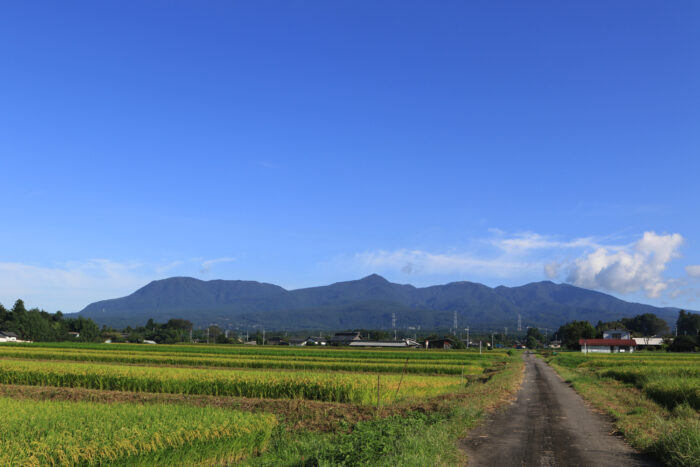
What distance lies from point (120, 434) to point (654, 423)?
1789cm

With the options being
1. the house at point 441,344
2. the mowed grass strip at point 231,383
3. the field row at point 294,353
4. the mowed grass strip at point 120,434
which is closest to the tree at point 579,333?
the house at point 441,344

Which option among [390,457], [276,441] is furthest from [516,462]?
[276,441]

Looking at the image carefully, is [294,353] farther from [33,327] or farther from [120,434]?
Result: [33,327]

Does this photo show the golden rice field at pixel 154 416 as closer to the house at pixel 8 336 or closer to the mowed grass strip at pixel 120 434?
the mowed grass strip at pixel 120 434

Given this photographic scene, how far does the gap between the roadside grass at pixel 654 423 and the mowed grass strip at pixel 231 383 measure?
9.31 meters

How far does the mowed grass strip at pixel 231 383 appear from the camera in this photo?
2778cm

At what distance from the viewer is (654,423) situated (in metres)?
19.2

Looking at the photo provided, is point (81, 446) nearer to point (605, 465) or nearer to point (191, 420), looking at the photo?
point (191, 420)

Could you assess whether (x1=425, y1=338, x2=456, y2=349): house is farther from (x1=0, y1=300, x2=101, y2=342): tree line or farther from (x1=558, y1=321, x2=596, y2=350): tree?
(x1=0, y1=300, x2=101, y2=342): tree line

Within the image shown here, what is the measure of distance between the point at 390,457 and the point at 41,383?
103 feet

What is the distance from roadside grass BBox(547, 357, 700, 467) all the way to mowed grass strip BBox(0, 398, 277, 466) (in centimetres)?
1151

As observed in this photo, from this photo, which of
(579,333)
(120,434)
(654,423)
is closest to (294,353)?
(654,423)

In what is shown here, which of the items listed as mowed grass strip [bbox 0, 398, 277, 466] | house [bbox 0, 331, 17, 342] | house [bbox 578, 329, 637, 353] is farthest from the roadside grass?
house [bbox 0, 331, 17, 342]

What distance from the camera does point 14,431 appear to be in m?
13.5
